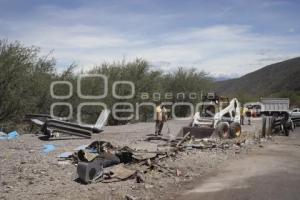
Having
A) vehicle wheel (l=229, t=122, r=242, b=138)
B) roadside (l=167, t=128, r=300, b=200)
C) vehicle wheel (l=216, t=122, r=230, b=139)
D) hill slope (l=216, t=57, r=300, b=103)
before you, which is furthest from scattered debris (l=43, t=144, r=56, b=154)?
hill slope (l=216, t=57, r=300, b=103)

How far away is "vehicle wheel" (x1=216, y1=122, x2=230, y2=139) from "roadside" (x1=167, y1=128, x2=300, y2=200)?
18.2 feet

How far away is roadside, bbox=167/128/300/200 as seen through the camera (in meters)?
10.4

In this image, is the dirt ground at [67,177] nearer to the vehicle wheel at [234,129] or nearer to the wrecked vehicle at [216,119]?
the wrecked vehicle at [216,119]

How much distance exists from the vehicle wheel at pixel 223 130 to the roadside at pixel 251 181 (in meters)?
5.55

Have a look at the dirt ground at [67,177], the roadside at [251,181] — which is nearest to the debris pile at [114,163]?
the dirt ground at [67,177]

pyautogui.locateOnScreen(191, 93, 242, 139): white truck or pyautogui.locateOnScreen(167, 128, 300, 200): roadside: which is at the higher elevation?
pyautogui.locateOnScreen(191, 93, 242, 139): white truck

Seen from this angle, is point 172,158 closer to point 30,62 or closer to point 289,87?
point 30,62

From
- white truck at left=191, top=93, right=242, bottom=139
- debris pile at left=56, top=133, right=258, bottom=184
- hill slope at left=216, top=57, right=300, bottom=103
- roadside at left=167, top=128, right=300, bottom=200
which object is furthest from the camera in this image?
hill slope at left=216, top=57, right=300, bottom=103

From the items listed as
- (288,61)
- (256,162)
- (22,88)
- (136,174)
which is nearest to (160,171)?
(136,174)

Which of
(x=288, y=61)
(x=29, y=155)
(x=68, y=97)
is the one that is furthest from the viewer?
(x=288, y=61)

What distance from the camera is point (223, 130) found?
22.6m

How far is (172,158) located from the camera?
1489 centimetres

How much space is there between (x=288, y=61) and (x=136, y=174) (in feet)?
510

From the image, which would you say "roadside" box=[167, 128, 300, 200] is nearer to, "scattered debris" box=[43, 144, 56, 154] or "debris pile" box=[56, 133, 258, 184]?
"debris pile" box=[56, 133, 258, 184]
